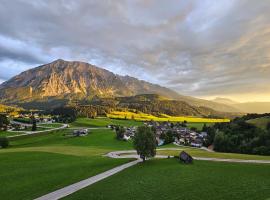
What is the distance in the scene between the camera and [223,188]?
3700cm

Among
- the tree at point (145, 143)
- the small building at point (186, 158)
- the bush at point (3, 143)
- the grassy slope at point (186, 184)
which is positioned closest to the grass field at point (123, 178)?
the grassy slope at point (186, 184)

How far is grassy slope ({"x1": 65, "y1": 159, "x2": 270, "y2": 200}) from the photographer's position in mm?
34594

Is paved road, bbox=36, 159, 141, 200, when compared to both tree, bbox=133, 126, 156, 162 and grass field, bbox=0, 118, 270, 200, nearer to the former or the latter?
grass field, bbox=0, 118, 270, 200

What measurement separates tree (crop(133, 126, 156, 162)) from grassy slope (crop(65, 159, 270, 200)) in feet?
40.1

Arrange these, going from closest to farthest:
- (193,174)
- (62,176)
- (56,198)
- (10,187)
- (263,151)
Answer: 1. (56,198)
2. (10,187)
3. (193,174)
4. (62,176)
5. (263,151)

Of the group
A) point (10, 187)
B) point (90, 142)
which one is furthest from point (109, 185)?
point (90, 142)

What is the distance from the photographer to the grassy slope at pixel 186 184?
34594 mm

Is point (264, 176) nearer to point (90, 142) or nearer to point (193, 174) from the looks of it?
point (193, 174)

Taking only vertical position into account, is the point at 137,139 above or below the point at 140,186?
above

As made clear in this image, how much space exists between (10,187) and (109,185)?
1590cm

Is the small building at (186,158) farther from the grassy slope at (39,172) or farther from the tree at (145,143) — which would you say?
the grassy slope at (39,172)

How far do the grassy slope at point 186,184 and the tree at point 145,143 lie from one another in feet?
40.1

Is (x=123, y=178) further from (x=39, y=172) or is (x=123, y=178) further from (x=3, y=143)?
(x=3, y=143)

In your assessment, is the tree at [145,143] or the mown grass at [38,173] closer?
the mown grass at [38,173]
